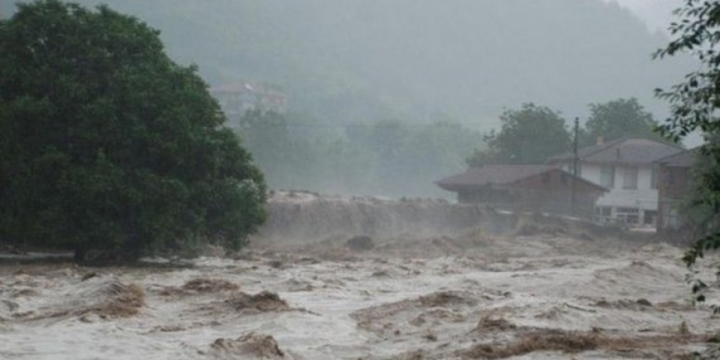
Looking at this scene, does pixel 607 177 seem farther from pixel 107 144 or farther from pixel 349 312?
pixel 349 312

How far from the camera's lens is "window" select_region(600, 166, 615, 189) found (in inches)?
3034

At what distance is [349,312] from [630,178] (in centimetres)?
5441

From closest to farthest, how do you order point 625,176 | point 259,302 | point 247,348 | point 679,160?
1. point 247,348
2. point 259,302
3. point 679,160
4. point 625,176

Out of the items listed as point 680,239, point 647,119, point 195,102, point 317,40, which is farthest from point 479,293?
point 317,40

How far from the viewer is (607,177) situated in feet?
254

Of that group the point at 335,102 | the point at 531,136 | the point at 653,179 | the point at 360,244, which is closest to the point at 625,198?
the point at 653,179

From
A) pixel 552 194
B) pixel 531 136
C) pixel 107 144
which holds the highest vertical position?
pixel 531 136

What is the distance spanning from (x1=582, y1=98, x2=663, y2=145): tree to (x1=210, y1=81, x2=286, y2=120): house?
60350 millimetres

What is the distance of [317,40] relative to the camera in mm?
199250

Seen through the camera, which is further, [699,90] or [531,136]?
[531,136]

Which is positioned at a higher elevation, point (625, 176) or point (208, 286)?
point (625, 176)

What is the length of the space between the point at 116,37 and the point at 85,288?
528 inches

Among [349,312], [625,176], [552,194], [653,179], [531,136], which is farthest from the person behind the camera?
[531,136]

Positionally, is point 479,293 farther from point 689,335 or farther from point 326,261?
point 326,261
